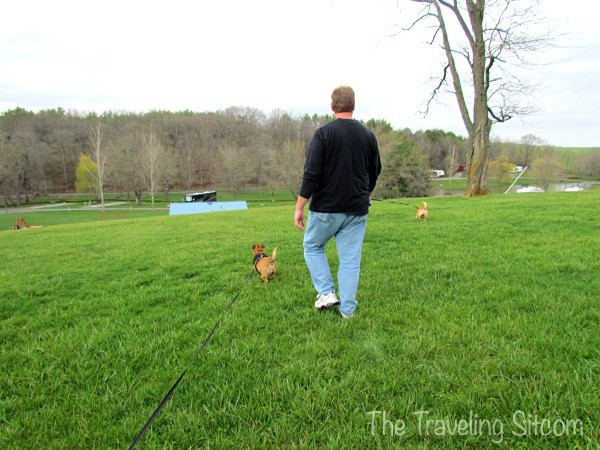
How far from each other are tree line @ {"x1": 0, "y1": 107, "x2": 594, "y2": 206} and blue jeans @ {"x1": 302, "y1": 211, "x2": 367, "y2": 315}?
105 feet

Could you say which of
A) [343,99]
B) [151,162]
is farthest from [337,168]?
[151,162]

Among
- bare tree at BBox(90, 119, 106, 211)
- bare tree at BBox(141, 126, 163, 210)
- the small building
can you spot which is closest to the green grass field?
the small building

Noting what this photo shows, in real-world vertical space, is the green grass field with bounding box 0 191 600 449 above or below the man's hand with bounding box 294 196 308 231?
below

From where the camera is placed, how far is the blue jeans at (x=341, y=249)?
8.97 ft

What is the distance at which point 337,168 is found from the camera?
8.77ft

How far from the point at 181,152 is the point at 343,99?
7182 cm

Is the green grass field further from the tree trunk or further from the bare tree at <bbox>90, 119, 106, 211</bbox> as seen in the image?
the bare tree at <bbox>90, 119, 106, 211</bbox>

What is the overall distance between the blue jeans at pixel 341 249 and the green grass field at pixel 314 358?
226 mm

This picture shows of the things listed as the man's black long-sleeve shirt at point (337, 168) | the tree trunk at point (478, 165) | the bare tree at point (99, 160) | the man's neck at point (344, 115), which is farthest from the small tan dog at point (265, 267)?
the bare tree at point (99, 160)

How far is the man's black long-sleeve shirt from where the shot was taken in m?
2.64

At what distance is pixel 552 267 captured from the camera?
3.56 m

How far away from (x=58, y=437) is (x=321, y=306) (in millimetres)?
1908

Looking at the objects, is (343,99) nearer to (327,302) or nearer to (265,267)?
(327,302)

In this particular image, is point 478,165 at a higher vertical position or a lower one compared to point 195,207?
higher
